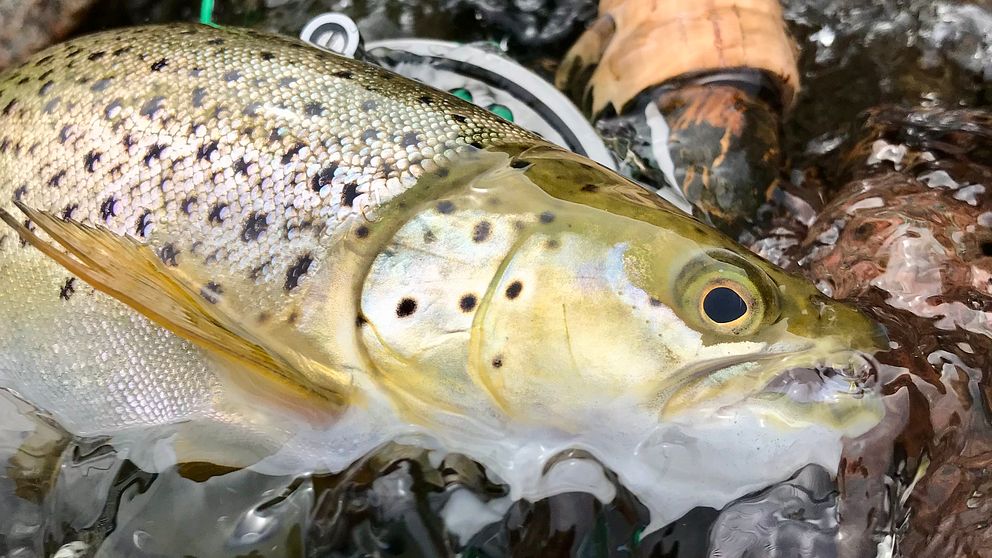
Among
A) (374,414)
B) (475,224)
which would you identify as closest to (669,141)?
(475,224)

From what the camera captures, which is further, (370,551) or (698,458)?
(370,551)

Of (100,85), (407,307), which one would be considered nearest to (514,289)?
(407,307)

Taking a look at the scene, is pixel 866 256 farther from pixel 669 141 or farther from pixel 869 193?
pixel 669 141

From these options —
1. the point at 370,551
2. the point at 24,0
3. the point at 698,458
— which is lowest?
the point at 370,551

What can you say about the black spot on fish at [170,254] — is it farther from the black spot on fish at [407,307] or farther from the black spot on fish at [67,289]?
the black spot on fish at [407,307]

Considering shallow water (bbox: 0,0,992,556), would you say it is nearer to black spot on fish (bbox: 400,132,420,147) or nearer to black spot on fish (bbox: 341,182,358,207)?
black spot on fish (bbox: 341,182,358,207)

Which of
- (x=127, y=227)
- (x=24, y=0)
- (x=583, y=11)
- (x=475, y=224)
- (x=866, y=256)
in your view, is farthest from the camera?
(x=583, y=11)

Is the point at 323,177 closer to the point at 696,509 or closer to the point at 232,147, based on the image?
the point at 232,147
